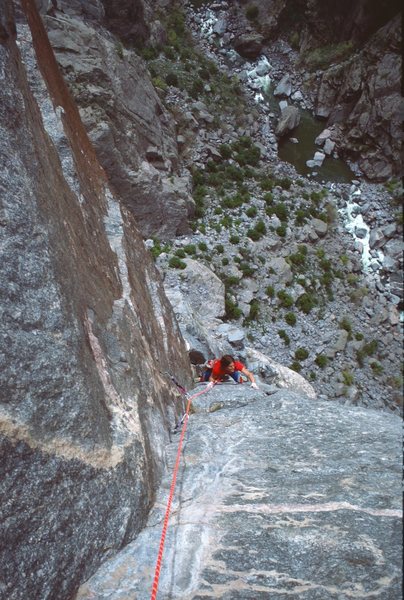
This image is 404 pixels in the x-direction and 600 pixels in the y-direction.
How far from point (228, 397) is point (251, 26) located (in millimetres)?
42219

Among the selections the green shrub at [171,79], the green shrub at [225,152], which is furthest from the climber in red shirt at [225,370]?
the green shrub at [171,79]

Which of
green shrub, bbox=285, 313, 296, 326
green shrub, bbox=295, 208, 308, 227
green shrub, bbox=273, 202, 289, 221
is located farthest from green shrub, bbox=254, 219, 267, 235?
green shrub, bbox=285, 313, 296, 326

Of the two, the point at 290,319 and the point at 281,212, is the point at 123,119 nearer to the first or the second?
the point at 281,212

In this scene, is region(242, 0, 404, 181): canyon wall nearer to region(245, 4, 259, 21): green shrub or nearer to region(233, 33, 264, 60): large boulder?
region(245, 4, 259, 21): green shrub

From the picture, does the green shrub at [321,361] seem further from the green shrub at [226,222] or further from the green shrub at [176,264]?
the green shrub at [226,222]

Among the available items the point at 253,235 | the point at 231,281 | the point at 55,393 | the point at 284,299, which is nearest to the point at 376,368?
the point at 284,299

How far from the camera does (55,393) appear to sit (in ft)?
13.4

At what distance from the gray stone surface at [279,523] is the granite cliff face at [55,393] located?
41 centimetres

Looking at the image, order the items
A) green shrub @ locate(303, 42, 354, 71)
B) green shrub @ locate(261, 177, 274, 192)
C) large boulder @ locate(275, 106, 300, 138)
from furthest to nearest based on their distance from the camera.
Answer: green shrub @ locate(303, 42, 354, 71) < large boulder @ locate(275, 106, 300, 138) < green shrub @ locate(261, 177, 274, 192)

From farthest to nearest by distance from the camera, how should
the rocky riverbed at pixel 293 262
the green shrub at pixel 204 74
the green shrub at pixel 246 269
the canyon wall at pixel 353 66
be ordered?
1. the green shrub at pixel 204 74
2. the canyon wall at pixel 353 66
3. the green shrub at pixel 246 269
4. the rocky riverbed at pixel 293 262

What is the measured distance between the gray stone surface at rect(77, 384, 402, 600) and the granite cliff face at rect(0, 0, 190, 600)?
16.3 inches

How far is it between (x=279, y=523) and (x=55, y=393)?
272 cm

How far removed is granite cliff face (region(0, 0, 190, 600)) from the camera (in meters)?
3.63

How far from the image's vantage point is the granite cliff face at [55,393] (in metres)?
3.63
